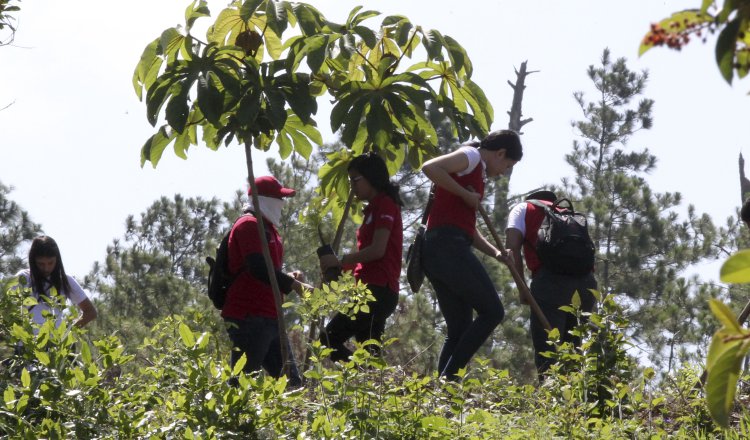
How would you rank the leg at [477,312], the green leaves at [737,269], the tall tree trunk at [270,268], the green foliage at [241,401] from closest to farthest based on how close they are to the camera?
the green leaves at [737,269] → the green foliage at [241,401] → the tall tree trunk at [270,268] → the leg at [477,312]

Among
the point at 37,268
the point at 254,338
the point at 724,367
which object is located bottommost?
the point at 724,367

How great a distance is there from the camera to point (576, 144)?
70.6ft

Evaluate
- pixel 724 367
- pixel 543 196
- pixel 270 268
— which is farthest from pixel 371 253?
pixel 724 367

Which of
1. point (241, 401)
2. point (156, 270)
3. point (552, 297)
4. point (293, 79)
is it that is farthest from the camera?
point (156, 270)

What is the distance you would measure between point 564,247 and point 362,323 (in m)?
1.06

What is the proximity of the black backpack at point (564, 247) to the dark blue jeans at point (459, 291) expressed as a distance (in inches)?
16.4

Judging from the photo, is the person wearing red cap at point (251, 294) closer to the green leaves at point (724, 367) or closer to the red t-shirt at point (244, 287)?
the red t-shirt at point (244, 287)

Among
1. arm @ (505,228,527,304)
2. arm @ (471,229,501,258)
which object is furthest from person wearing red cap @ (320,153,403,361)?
arm @ (505,228,527,304)

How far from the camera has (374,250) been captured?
505 cm

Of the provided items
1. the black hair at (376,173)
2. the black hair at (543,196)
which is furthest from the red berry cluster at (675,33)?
the black hair at (543,196)

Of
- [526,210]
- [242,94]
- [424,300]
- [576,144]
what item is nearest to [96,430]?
[242,94]

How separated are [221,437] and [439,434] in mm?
591

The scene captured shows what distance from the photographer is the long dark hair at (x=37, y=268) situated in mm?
5590

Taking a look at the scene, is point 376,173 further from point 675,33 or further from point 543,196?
point 675,33
